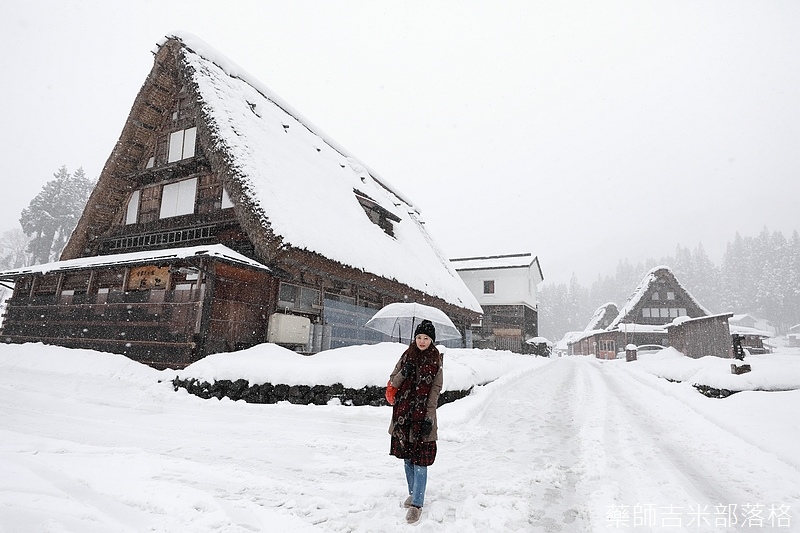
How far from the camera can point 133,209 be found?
14.2m

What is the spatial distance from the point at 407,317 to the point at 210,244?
6421 millimetres

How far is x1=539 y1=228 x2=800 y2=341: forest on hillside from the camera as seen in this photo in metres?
63.8

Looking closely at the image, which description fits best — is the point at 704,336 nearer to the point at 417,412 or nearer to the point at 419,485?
the point at 417,412

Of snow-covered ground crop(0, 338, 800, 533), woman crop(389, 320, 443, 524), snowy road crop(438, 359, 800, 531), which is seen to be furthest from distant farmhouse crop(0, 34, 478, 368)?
snowy road crop(438, 359, 800, 531)

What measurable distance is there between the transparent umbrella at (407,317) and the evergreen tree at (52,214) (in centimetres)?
3983

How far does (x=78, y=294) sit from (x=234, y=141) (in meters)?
7.57

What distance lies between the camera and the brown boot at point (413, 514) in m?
3.08

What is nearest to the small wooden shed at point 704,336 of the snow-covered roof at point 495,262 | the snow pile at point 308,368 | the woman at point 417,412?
the snow-covered roof at point 495,262

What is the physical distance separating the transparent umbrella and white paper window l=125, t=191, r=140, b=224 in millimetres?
10041

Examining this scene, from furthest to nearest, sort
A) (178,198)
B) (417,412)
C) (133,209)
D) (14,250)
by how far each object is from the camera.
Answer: (14,250) → (133,209) → (178,198) → (417,412)

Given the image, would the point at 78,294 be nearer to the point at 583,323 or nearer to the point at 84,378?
the point at 84,378

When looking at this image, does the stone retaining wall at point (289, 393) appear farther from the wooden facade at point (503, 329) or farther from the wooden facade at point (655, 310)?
the wooden facade at point (655, 310)

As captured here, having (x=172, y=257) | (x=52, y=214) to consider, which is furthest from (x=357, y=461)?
(x=52, y=214)

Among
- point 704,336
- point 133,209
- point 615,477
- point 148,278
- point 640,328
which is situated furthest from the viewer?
point 640,328
